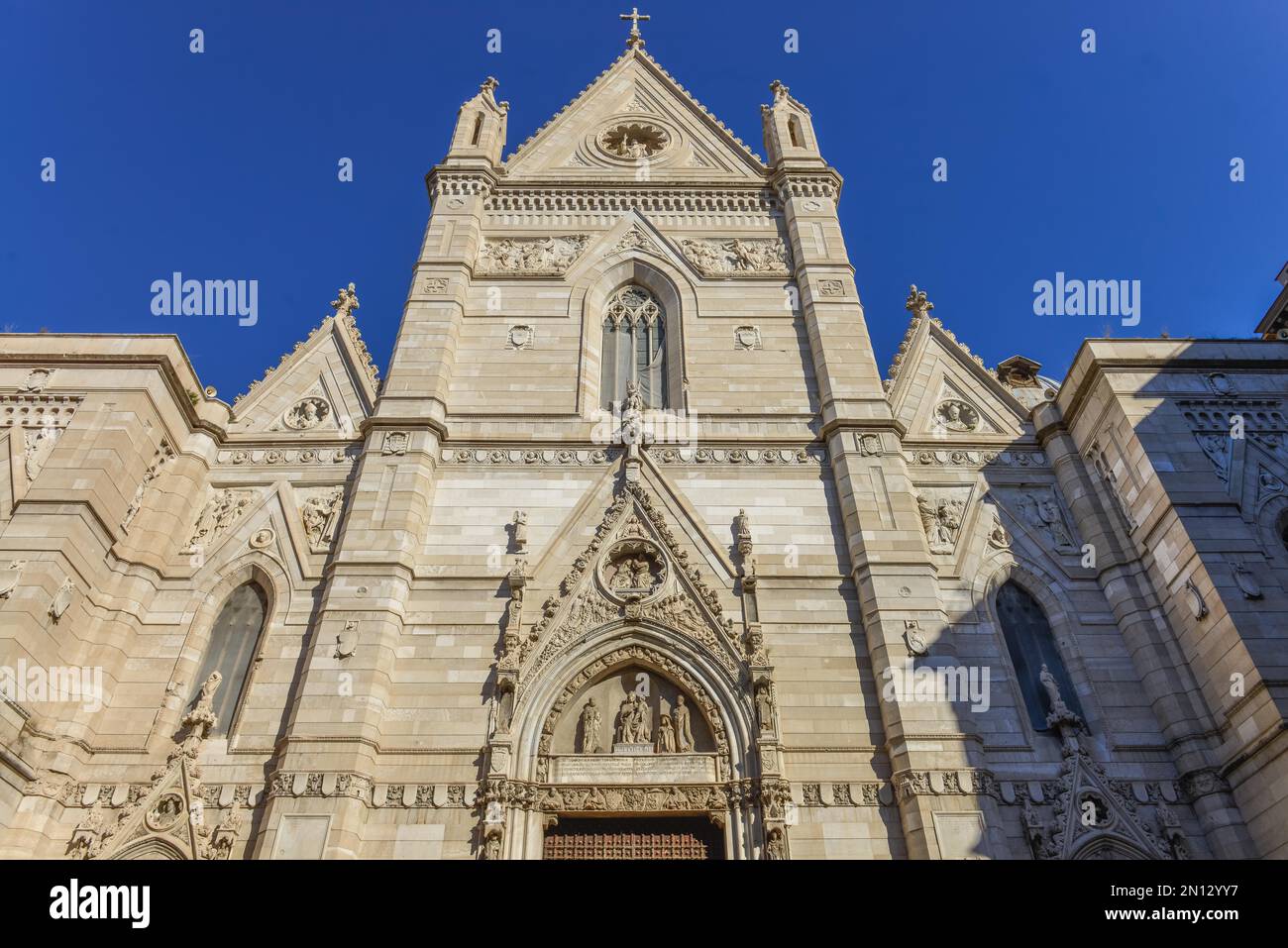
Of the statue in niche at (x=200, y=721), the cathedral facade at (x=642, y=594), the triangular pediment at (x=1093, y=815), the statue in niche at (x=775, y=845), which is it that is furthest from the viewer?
the statue in niche at (x=200, y=721)

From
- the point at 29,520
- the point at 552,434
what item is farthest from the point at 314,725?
the point at 552,434

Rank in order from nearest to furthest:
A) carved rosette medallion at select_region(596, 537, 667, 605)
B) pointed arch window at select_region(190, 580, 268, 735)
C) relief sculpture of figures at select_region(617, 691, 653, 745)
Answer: relief sculpture of figures at select_region(617, 691, 653, 745) → pointed arch window at select_region(190, 580, 268, 735) → carved rosette medallion at select_region(596, 537, 667, 605)

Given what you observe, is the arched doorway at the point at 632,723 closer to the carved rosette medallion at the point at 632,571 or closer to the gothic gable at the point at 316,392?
the carved rosette medallion at the point at 632,571

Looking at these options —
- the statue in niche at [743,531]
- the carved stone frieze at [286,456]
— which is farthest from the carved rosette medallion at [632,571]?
the carved stone frieze at [286,456]

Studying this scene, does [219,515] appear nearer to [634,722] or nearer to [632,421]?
[632,421]

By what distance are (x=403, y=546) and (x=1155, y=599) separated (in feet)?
41.0

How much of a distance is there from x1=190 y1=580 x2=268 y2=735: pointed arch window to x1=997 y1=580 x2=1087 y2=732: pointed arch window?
492 inches

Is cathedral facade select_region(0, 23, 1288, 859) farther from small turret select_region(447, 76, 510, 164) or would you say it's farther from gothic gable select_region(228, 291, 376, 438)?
small turret select_region(447, 76, 510, 164)

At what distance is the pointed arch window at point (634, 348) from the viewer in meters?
17.3

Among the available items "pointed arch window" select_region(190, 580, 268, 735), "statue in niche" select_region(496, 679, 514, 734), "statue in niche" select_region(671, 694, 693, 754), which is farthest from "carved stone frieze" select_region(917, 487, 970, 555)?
"pointed arch window" select_region(190, 580, 268, 735)

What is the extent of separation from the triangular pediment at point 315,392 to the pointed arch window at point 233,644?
3.53 metres

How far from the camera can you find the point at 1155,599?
13.0m

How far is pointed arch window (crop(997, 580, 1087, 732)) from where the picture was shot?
494 inches
